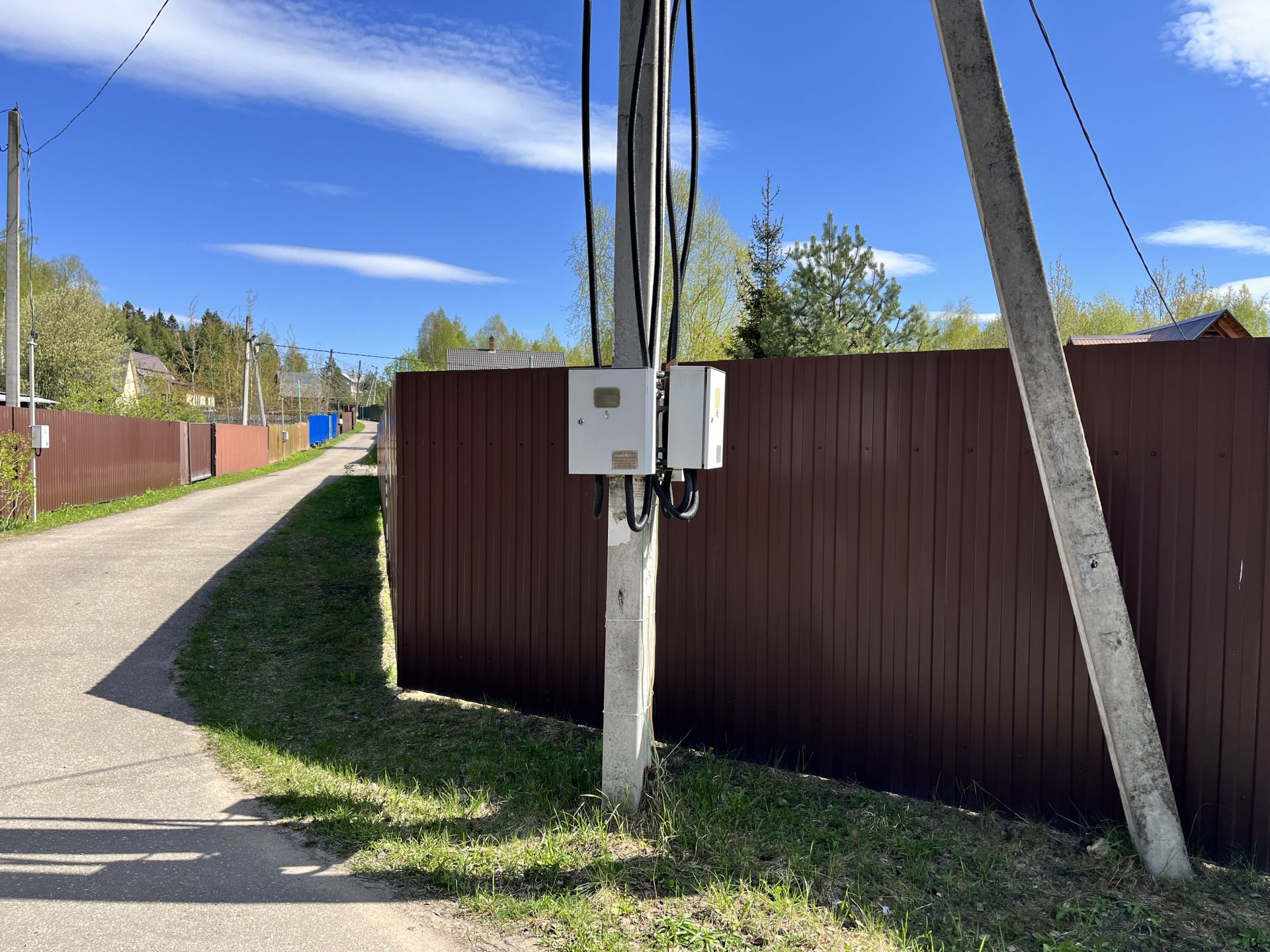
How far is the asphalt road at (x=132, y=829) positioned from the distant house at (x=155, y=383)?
28827 millimetres

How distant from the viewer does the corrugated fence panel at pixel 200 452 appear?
77.5ft

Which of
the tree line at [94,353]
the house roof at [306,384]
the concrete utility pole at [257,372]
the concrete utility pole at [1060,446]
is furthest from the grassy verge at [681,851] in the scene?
the house roof at [306,384]

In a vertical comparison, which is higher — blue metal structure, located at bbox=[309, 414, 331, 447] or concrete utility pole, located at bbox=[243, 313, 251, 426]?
concrete utility pole, located at bbox=[243, 313, 251, 426]

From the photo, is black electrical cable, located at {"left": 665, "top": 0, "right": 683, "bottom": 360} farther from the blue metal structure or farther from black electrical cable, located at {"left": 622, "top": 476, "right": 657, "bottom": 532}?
the blue metal structure

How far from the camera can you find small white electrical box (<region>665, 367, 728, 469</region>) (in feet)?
11.8

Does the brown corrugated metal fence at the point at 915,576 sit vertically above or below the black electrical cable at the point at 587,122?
below

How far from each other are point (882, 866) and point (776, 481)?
5.96ft

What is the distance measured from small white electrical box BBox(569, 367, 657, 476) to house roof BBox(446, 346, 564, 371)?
29.7 metres

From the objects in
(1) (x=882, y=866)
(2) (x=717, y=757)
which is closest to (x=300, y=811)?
(2) (x=717, y=757)

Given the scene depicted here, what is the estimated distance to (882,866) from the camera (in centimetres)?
329

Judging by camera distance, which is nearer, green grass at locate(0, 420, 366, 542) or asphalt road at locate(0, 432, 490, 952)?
asphalt road at locate(0, 432, 490, 952)

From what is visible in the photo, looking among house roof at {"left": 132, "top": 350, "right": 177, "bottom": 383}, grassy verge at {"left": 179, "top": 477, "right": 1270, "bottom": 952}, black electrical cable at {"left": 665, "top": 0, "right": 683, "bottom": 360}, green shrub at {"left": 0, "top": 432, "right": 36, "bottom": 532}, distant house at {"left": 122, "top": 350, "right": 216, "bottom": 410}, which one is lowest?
grassy verge at {"left": 179, "top": 477, "right": 1270, "bottom": 952}

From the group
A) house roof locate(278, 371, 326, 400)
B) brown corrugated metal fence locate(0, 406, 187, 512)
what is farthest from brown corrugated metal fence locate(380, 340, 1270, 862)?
house roof locate(278, 371, 326, 400)

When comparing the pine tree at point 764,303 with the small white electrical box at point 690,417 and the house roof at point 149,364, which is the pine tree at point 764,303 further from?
the house roof at point 149,364
